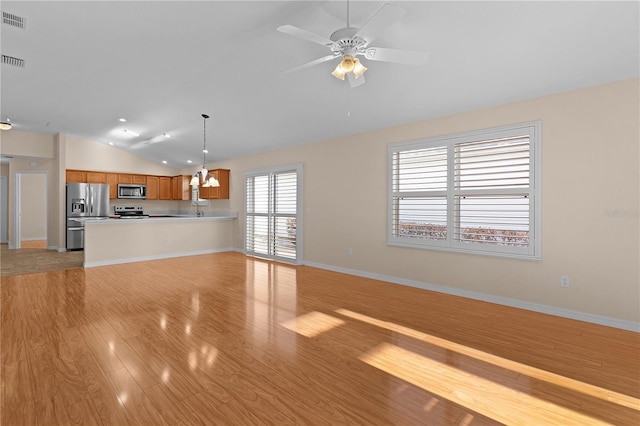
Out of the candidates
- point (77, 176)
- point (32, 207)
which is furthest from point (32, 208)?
point (77, 176)

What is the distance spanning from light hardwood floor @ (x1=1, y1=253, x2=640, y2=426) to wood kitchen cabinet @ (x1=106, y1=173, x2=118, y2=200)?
5430mm

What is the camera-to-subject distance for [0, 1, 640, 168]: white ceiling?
2.77 metres

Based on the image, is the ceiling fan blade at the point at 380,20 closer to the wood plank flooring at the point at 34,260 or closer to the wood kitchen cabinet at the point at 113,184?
the wood plank flooring at the point at 34,260

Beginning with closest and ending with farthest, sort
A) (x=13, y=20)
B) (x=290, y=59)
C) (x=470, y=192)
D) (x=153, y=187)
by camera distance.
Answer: (x=13, y=20), (x=290, y=59), (x=470, y=192), (x=153, y=187)

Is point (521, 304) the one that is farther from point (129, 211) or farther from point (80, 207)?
point (129, 211)

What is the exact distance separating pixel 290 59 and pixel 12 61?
3486mm

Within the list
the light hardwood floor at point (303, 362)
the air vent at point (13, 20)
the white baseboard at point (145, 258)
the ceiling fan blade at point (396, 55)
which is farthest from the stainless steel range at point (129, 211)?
the ceiling fan blade at point (396, 55)

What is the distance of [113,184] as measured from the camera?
905 cm

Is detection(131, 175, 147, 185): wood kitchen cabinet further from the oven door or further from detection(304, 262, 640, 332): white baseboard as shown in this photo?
detection(304, 262, 640, 332): white baseboard

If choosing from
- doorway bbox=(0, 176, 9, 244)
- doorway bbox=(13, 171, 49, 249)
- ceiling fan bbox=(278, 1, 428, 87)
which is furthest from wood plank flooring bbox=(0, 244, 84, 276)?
ceiling fan bbox=(278, 1, 428, 87)

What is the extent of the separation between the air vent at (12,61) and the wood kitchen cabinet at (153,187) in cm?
601

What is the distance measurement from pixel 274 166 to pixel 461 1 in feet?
16.7

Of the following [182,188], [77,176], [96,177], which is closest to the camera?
[77,176]

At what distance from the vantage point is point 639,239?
3.12m
